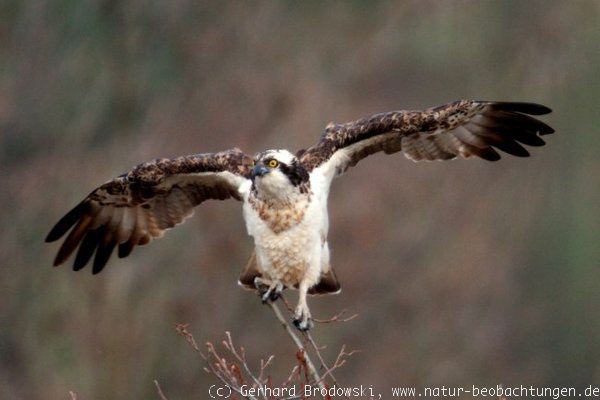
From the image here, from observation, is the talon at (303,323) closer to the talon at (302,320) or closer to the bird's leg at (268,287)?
the talon at (302,320)

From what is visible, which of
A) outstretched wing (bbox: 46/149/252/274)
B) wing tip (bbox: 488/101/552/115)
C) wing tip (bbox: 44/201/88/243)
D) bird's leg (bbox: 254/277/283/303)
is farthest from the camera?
wing tip (bbox: 44/201/88/243)

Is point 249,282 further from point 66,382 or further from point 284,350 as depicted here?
point 66,382

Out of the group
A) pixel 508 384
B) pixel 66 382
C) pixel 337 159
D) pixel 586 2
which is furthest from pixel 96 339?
pixel 337 159

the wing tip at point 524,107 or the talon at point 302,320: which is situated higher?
the wing tip at point 524,107

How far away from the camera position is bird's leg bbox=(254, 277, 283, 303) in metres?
7.18

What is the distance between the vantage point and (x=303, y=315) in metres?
7.15

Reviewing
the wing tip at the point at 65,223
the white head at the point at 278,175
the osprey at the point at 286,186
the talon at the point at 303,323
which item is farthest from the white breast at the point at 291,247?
the wing tip at the point at 65,223

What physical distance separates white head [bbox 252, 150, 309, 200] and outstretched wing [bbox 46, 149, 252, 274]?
606 millimetres

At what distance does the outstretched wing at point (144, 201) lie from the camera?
7.94m

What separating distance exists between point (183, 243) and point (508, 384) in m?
4.08

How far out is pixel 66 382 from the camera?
55.6 ft

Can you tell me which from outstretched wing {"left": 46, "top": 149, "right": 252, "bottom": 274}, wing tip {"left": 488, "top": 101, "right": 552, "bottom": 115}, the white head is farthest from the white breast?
wing tip {"left": 488, "top": 101, "right": 552, "bottom": 115}

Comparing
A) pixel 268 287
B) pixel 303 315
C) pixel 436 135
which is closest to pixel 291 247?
pixel 268 287

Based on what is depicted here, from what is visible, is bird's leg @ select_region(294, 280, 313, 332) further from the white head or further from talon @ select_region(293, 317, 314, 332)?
the white head
